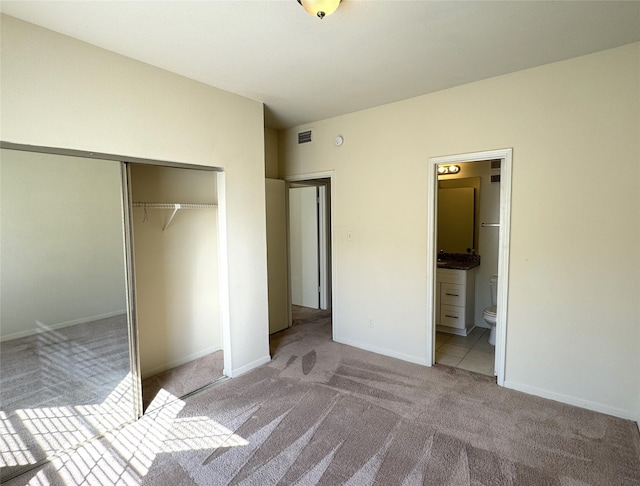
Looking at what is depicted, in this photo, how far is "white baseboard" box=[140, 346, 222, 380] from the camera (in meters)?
3.22

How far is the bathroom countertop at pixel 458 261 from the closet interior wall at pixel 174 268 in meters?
2.86

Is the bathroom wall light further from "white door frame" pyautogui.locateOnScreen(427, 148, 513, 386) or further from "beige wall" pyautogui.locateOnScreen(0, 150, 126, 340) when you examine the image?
"beige wall" pyautogui.locateOnScreen(0, 150, 126, 340)

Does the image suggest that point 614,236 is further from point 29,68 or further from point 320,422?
point 29,68

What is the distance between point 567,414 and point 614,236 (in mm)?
1392

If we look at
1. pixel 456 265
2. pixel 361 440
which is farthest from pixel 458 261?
pixel 361 440

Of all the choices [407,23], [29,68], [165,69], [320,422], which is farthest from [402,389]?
[29,68]

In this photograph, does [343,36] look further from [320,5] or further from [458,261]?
[458,261]

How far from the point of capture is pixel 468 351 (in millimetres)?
3691

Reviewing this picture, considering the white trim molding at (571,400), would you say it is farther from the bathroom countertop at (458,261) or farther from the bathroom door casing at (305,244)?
the bathroom door casing at (305,244)

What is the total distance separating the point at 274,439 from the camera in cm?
226

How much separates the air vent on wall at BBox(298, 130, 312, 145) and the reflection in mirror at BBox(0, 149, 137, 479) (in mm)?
2281

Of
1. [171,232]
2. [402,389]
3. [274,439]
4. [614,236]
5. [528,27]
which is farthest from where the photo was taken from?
[171,232]

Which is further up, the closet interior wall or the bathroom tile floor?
the closet interior wall

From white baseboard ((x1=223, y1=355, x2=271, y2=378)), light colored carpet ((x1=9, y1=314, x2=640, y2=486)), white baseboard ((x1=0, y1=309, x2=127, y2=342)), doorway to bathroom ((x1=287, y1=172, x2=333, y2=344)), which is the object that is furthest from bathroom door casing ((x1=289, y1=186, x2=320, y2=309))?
white baseboard ((x1=0, y1=309, x2=127, y2=342))
